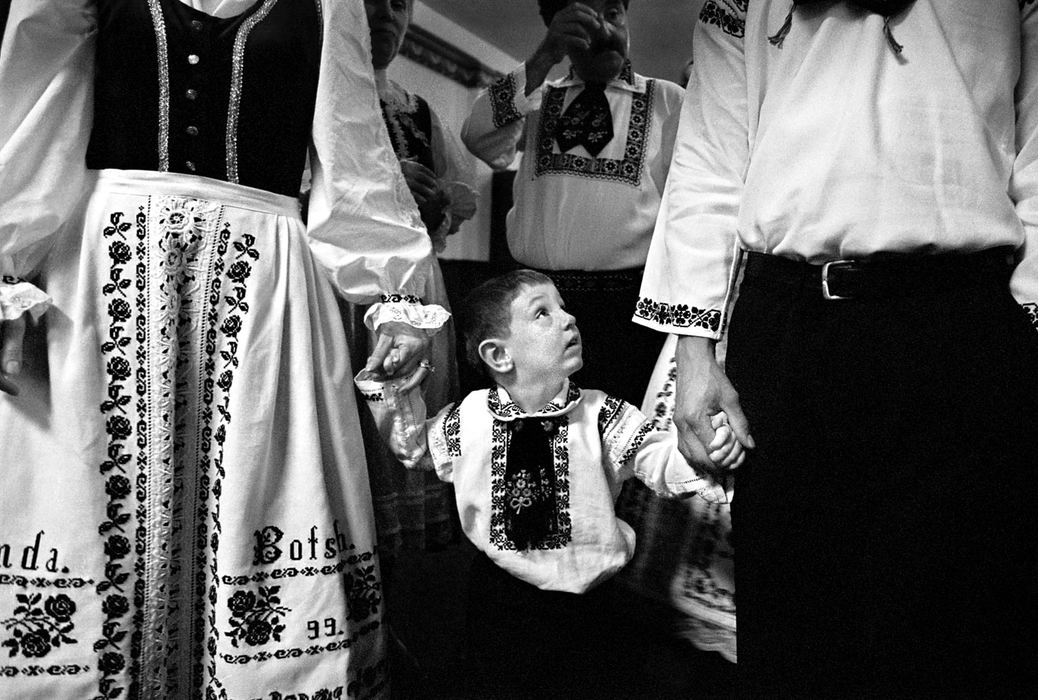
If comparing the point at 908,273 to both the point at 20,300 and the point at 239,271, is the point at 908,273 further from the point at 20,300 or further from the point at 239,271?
the point at 20,300

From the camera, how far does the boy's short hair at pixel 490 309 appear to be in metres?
1.40

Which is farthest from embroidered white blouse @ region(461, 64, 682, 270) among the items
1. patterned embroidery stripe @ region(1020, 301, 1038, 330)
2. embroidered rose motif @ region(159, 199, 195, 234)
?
patterned embroidery stripe @ region(1020, 301, 1038, 330)

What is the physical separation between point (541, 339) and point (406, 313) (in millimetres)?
246

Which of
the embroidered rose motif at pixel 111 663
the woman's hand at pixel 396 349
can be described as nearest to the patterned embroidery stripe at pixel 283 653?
the embroidered rose motif at pixel 111 663

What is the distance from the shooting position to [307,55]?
1236 mm

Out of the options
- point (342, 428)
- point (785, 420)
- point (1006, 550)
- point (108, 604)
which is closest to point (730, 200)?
point (785, 420)

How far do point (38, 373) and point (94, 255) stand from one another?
168 mm

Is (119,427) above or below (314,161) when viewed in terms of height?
below

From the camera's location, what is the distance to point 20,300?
106cm

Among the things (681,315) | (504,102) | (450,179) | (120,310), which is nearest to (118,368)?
(120,310)

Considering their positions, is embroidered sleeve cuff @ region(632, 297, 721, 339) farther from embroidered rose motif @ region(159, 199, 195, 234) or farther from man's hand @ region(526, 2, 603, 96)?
man's hand @ region(526, 2, 603, 96)

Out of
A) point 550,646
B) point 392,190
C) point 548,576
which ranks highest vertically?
point 392,190

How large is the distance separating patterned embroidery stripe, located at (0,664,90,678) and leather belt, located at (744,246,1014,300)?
0.99 metres

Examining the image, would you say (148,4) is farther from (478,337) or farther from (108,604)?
(108,604)
